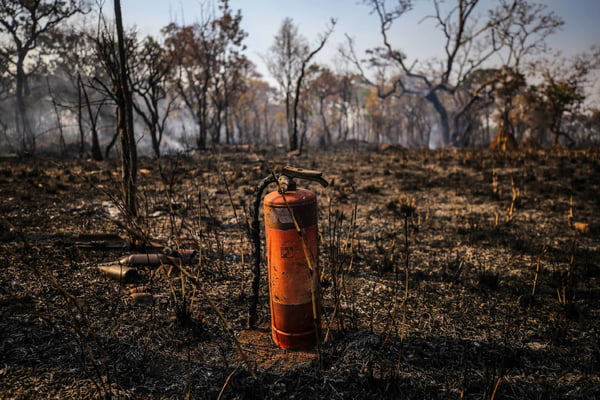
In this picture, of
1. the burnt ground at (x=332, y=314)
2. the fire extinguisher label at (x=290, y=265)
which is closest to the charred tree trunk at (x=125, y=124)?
the burnt ground at (x=332, y=314)

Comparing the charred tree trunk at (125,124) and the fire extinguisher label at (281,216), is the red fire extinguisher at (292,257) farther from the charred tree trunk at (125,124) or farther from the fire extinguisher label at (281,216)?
the charred tree trunk at (125,124)

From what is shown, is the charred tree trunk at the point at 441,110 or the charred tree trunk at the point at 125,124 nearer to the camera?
the charred tree trunk at the point at 125,124

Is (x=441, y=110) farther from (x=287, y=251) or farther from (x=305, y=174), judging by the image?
(x=287, y=251)

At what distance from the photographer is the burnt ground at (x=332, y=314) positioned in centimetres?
225

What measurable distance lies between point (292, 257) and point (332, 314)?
1.06 m

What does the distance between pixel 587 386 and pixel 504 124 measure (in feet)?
50.3

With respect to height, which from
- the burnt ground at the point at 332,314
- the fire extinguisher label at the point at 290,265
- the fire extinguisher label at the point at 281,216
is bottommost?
the burnt ground at the point at 332,314

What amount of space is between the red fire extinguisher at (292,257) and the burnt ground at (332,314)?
18 cm

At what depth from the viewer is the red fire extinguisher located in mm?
2393

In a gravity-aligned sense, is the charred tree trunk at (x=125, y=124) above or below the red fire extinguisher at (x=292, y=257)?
above

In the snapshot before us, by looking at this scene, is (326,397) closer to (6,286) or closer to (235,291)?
(235,291)

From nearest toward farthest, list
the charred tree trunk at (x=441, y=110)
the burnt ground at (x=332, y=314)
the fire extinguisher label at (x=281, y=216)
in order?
the burnt ground at (x=332, y=314) < the fire extinguisher label at (x=281, y=216) < the charred tree trunk at (x=441, y=110)

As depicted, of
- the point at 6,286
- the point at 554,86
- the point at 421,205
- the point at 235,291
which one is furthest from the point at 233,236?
the point at 554,86

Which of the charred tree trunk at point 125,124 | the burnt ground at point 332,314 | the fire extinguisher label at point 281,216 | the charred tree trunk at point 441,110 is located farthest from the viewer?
the charred tree trunk at point 441,110
